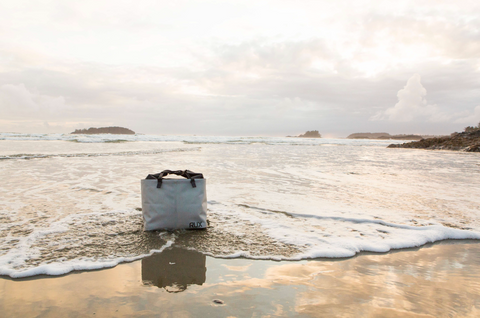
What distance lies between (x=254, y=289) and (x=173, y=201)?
141cm

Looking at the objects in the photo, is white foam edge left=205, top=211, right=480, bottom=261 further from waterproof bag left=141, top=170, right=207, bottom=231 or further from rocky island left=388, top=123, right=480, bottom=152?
rocky island left=388, top=123, right=480, bottom=152

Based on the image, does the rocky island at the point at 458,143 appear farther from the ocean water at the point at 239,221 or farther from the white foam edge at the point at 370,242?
the white foam edge at the point at 370,242

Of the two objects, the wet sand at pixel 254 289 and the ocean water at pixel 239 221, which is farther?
the ocean water at pixel 239 221

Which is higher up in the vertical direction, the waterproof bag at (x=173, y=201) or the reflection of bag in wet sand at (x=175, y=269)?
the waterproof bag at (x=173, y=201)

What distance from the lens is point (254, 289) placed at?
204cm

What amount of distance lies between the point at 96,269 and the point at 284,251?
1652 millimetres

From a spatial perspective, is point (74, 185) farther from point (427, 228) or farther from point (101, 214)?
point (427, 228)

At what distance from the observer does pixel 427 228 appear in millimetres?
3398

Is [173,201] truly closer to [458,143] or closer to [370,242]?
[370,242]

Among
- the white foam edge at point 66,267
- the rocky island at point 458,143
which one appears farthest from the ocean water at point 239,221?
the rocky island at point 458,143

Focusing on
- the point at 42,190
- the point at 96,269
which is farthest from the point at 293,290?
the point at 42,190

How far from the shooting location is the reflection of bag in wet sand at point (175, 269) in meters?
2.12

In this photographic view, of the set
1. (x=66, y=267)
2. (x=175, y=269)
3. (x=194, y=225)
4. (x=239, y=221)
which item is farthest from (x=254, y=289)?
(x=239, y=221)

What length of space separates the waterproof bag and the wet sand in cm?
54
